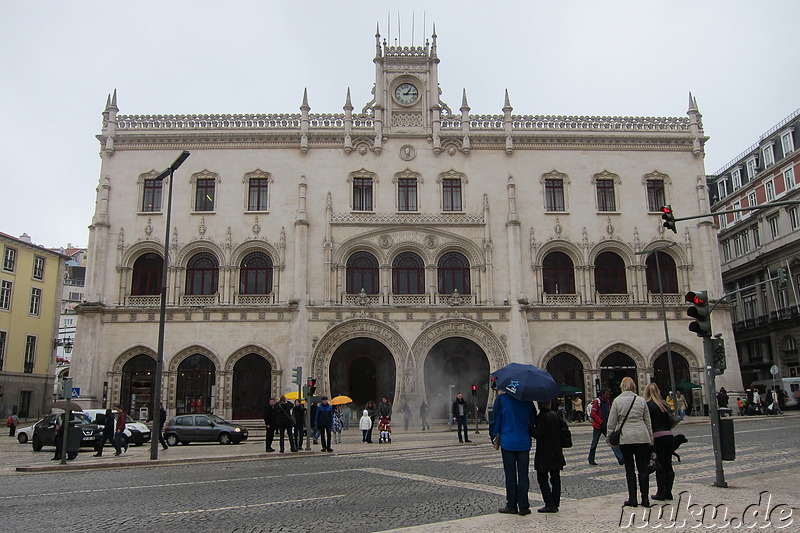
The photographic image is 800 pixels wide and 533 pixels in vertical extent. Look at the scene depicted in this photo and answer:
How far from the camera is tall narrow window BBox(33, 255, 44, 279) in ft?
163

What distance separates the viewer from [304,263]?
3762cm

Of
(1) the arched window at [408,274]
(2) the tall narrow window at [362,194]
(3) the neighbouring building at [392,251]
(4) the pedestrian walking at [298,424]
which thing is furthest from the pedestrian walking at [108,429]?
(2) the tall narrow window at [362,194]

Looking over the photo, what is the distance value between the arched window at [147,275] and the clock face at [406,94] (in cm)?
1717

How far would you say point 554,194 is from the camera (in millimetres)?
40438

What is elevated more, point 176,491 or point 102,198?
point 102,198

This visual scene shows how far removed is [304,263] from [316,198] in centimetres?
416

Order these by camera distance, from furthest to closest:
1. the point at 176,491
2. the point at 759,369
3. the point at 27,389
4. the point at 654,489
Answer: the point at 759,369 < the point at 27,389 < the point at 176,491 < the point at 654,489

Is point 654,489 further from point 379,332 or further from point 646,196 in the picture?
point 646,196

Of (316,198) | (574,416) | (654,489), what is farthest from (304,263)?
(654,489)

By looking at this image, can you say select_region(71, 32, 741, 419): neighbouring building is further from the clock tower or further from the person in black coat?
the person in black coat

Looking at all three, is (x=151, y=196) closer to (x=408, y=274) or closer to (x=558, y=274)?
(x=408, y=274)

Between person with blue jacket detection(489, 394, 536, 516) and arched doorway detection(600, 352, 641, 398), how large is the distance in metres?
30.2

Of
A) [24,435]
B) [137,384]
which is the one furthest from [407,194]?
[24,435]

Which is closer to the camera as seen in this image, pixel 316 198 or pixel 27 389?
pixel 316 198
